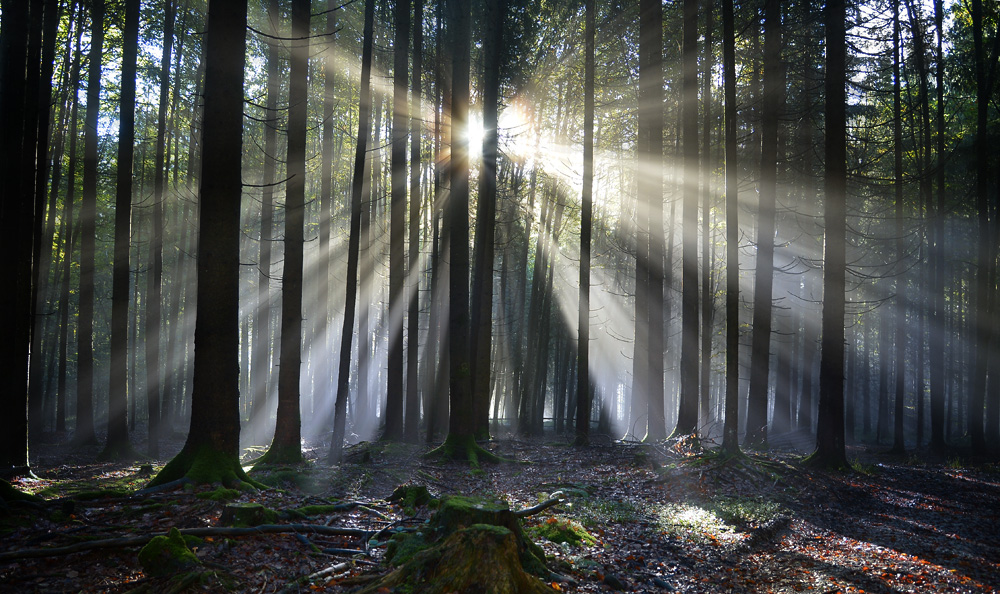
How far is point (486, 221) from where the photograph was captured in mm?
14633

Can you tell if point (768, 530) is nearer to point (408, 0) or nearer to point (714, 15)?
point (408, 0)

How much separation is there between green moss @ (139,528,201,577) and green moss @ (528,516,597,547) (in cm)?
348

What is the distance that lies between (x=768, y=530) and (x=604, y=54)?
52.0 ft

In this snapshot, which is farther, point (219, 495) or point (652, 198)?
point (652, 198)

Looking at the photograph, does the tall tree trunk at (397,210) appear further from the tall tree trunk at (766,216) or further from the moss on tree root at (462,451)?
the tall tree trunk at (766,216)

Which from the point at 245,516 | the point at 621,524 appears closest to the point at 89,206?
the point at 245,516

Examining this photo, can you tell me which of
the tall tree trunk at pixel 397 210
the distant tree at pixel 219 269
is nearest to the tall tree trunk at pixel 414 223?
the tall tree trunk at pixel 397 210

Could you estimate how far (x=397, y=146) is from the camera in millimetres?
15172

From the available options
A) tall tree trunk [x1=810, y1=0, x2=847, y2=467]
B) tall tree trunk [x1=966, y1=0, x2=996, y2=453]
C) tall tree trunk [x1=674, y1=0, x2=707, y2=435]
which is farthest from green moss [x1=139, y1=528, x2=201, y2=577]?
tall tree trunk [x1=966, y1=0, x2=996, y2=453]

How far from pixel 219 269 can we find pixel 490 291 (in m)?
8.89

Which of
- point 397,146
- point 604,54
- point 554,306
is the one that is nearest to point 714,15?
point 604,54

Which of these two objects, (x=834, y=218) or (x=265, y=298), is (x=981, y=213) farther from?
(x=265, y=298)

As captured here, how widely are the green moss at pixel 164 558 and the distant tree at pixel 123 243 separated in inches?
416

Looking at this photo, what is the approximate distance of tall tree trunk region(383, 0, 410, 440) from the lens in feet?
47.0
